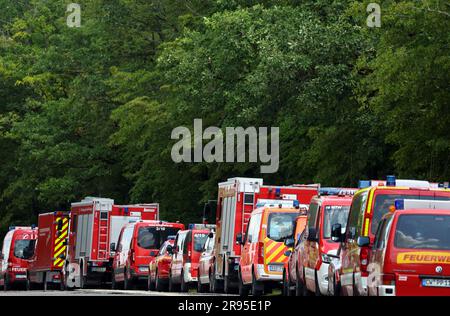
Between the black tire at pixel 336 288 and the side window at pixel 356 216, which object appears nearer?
the side window at pixel 356 216

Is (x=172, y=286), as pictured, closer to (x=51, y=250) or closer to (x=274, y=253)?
(x=274, y=253)

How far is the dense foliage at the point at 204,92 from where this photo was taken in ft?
114

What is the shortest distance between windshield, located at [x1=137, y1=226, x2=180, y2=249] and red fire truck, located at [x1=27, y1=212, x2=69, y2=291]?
20.4 feet

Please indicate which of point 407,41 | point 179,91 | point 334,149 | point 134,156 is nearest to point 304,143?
point 334,149

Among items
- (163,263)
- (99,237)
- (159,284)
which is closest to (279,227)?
(163,263)

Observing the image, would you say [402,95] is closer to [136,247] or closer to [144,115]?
[136,247]

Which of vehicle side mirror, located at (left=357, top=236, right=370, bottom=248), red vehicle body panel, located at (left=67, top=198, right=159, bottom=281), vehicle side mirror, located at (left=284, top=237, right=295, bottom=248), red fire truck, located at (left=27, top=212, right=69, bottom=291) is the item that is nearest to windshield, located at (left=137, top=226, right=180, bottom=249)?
red vehicle body panel, located at (left=67, top=198, right=159, bottom=281)

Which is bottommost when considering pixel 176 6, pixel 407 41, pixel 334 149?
pixel 334 149

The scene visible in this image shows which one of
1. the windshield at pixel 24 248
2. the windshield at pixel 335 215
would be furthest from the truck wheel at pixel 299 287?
the windshield at pixel 24 248

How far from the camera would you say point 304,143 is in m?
45.3

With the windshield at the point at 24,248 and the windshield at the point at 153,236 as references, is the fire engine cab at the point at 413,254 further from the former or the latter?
the windshield at the point at 24,248

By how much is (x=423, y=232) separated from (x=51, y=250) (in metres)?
30.1

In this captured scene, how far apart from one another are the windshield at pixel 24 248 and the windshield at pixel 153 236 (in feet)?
34.4

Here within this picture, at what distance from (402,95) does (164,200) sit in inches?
975
